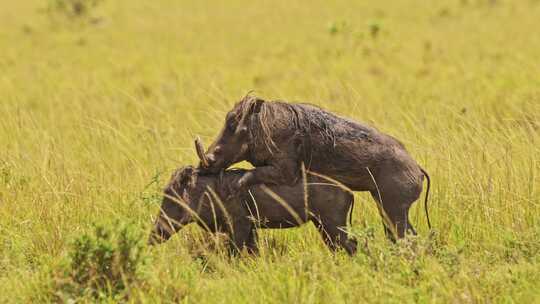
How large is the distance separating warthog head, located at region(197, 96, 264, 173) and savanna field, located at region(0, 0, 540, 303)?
504 mm

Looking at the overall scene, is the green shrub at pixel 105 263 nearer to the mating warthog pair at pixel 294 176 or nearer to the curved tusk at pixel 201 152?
the mating warthog pair at pixel 294 176

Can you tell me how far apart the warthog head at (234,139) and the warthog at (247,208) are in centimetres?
8

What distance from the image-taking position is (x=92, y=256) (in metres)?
4.02

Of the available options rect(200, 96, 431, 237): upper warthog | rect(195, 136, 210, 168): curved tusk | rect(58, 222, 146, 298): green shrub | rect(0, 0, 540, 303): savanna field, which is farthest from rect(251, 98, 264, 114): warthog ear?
rect(58, 222, 146, 298): green shrub

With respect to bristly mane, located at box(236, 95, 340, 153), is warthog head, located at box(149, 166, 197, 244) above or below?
below

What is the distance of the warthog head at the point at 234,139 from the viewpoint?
4.52 meters

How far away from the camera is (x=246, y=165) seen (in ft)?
21.0

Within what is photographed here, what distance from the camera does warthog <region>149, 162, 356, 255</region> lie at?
4.40 meters

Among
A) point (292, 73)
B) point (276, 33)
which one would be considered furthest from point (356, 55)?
point (276, 33)

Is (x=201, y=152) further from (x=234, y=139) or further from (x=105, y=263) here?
(x=105, y=263)

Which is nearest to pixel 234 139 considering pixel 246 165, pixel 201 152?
pixel 201 152

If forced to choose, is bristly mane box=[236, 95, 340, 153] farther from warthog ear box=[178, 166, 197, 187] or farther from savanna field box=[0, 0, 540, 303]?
savanna field box=[0, 0, 540, 303]

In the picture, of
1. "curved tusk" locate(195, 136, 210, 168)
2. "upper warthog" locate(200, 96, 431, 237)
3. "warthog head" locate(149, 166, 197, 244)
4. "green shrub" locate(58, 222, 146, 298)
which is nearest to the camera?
"green shrub" locate(58, 222, 146, 298)

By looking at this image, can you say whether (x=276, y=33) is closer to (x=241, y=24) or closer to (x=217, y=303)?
(x=241, y=24)
